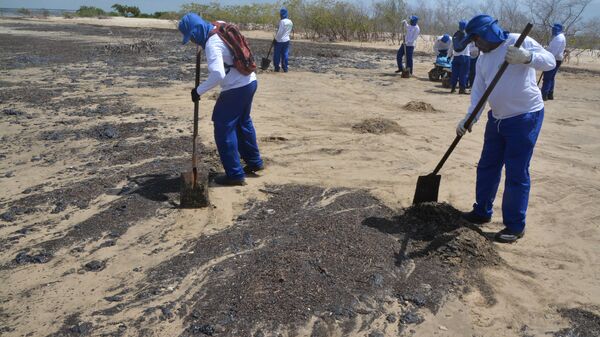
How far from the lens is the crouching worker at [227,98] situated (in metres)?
4.47

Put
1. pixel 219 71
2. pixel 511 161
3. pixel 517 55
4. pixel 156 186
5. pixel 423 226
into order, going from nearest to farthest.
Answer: pixel 517 55 → pixel 511 161 → pixel 423 226 → pixel 219 71 → pixel 156 186

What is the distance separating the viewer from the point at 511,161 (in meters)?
3.88

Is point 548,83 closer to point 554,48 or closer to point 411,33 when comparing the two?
point 554,48

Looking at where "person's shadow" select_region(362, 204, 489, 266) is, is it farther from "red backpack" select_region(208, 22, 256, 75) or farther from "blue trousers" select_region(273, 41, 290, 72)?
"blue trousers" select_region(273, 41, 290, 72)

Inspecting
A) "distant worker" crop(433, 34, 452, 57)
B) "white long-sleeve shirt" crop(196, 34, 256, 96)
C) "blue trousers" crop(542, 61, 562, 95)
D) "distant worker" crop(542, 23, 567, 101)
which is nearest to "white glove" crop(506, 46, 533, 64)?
"white long-sleeve shirt" crop(196, 34, 256, 96)

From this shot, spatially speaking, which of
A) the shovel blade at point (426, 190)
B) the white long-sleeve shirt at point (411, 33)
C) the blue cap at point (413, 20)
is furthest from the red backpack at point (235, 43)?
the white long-sleeve shirt at point (411, 33)

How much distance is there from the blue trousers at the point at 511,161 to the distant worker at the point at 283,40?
9731 mm

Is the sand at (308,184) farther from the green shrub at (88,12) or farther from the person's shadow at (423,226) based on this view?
the green shrub at (88,12)

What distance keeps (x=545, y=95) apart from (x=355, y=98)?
434 centimetres

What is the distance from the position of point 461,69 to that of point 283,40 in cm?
472

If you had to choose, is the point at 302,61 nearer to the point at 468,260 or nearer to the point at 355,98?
the point at 355,98

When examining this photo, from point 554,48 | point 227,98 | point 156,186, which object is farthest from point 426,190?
point 554,48

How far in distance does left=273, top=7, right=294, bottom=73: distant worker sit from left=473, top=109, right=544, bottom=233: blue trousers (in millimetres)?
9731

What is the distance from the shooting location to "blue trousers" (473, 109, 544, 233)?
149 inches
